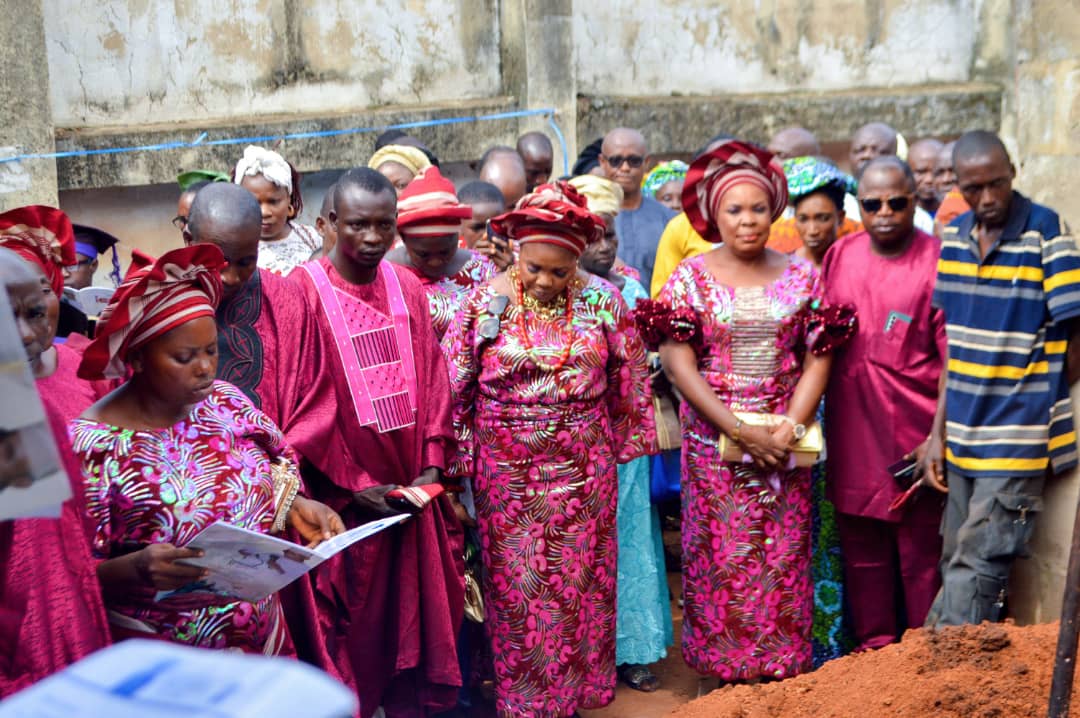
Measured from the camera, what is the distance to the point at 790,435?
493cm

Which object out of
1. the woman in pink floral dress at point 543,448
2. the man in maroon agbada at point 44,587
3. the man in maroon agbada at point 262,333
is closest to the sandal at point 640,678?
the woman in pink floral dress at point 543,448

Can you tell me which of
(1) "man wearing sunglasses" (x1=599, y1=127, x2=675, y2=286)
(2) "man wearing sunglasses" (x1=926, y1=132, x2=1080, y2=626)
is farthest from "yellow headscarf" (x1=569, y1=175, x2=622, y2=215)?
(2) "man wearing sunglasses" (x1=926, y1=132, x2=1080, y2=626)

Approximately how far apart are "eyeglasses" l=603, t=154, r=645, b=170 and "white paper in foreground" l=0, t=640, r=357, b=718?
6984mm

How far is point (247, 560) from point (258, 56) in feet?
24.2

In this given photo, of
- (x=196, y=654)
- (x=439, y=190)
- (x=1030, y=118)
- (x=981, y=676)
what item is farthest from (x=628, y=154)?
(x=196, y=654)

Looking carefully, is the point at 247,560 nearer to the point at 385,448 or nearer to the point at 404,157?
the point at 385,448

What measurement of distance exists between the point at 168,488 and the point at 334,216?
1.97 meters

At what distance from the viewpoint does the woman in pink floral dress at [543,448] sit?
473cm

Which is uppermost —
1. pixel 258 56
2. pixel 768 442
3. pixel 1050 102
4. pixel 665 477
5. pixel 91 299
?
pixel 258 56

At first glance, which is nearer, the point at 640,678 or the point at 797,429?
the point at 797,429

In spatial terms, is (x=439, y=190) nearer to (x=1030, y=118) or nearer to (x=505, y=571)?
(x=505, y=571)

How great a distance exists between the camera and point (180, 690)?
1.18 metres

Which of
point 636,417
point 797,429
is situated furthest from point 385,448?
point 797,429

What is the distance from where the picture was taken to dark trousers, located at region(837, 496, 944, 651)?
5.37 meters
